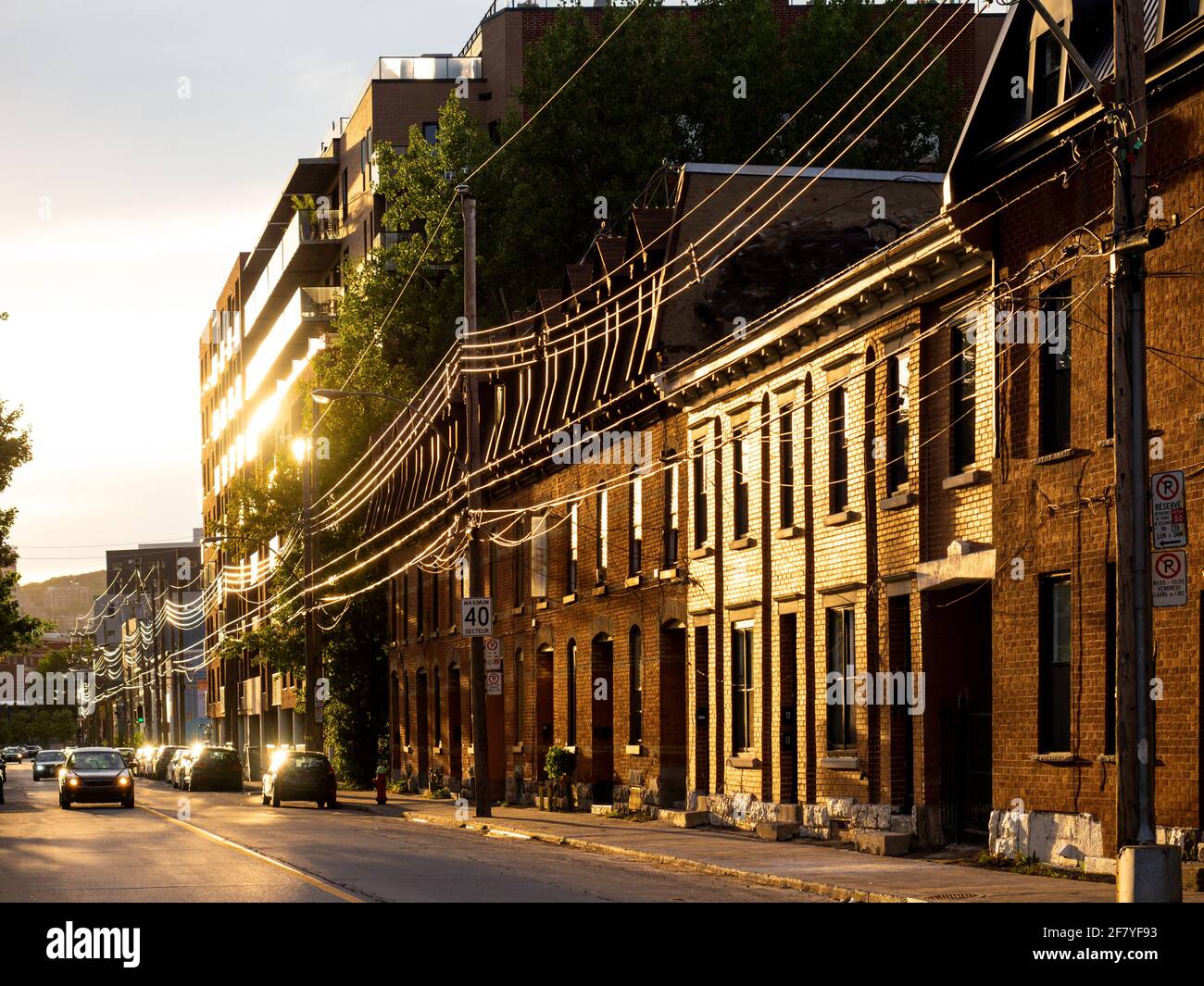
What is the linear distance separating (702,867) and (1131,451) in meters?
9.83

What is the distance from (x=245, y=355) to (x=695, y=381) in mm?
88591

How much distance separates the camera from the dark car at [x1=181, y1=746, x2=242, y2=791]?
6525 centimetres

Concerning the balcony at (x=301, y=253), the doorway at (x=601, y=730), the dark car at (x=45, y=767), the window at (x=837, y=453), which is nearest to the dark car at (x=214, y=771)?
the doorway at (x=601, y=730)

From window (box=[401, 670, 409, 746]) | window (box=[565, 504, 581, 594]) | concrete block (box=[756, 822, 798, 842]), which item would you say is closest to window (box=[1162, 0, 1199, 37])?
concrete block (box=[756, 822, 798, 842])

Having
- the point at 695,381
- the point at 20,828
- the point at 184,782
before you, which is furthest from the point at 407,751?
the point at 695,381

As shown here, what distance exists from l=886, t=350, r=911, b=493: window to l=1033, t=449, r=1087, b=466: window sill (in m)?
4.14

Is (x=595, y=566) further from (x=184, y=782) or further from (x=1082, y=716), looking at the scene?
(x=184, y=782)

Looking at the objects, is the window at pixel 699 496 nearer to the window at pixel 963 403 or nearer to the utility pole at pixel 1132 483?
the window at pixel 963 403

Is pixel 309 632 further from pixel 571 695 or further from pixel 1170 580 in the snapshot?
pixel 1170 580

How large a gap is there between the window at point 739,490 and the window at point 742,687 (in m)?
1.74

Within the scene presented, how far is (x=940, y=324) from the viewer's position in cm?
2480

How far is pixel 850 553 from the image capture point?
28250mm

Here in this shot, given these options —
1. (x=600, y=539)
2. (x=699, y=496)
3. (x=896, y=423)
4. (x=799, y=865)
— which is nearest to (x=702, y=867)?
(x=799, y=865)
